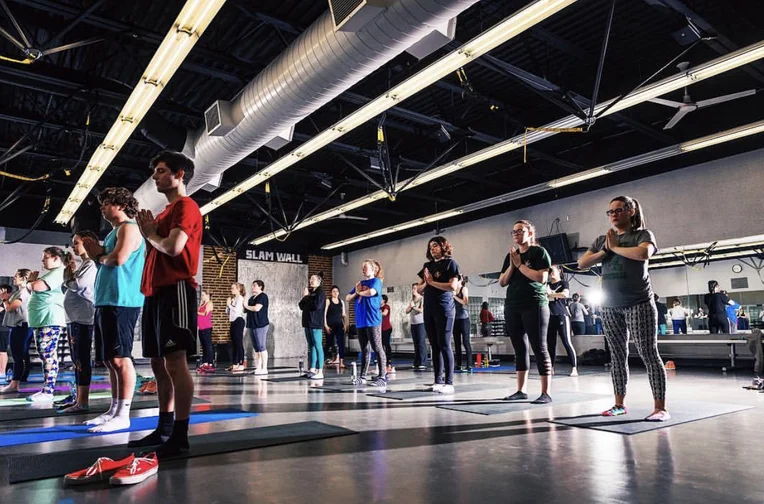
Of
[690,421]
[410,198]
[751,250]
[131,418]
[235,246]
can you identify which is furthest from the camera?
[235,246]

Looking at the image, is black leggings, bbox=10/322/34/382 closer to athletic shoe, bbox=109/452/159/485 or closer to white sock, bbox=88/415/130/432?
white sock, bbox=88/415/130/432

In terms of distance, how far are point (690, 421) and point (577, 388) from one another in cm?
213

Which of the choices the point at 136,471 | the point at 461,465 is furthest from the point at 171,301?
the point at 461,465

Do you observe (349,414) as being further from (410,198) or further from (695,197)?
(410,198)

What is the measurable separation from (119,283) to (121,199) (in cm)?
54

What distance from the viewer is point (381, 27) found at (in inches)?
152

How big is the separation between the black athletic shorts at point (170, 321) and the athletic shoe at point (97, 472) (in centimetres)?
48

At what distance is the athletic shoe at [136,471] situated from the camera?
1.95 m

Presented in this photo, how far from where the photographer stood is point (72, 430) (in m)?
3.25

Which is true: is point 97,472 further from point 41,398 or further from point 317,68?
point 317,68

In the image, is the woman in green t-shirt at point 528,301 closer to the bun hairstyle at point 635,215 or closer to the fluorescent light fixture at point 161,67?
the bun hairstyle at point 635,215

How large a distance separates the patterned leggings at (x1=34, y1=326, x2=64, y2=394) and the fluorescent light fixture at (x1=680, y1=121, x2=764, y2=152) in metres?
8.08

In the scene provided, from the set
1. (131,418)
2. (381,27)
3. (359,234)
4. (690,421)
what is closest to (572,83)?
(381,27)

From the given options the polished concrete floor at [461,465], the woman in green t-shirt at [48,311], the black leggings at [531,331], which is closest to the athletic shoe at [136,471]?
the polished concrete floor at [461,465]
